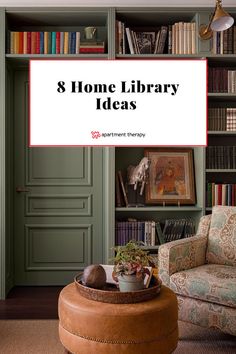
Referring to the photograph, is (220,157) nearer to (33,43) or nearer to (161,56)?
(161,56)

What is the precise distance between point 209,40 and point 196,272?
2.14 metres

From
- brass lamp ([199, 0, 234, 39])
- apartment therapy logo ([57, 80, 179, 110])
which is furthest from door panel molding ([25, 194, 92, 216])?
Answer: brass lamp ([199, 0, 234, 39])

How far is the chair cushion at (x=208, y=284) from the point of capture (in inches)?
104

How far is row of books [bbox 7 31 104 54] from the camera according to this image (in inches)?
156

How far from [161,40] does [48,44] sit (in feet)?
3.37

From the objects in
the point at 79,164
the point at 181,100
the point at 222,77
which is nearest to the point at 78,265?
the point at 79,164

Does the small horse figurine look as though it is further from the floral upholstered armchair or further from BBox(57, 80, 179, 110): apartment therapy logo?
the floral upholstered armchair

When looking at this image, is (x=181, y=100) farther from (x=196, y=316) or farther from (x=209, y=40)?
(x=196, y=316)

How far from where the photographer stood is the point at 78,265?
4.36 meters

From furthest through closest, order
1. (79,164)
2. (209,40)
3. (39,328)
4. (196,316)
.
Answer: (79,164), (209,40), (39,328), (196,316)

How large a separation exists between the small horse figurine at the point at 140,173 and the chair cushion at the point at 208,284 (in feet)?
3.94

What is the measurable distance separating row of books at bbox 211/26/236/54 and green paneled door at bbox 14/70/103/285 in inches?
57.3

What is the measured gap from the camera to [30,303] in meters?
3.76

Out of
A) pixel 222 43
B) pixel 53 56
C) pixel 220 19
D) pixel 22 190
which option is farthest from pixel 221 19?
pixel 22 190
